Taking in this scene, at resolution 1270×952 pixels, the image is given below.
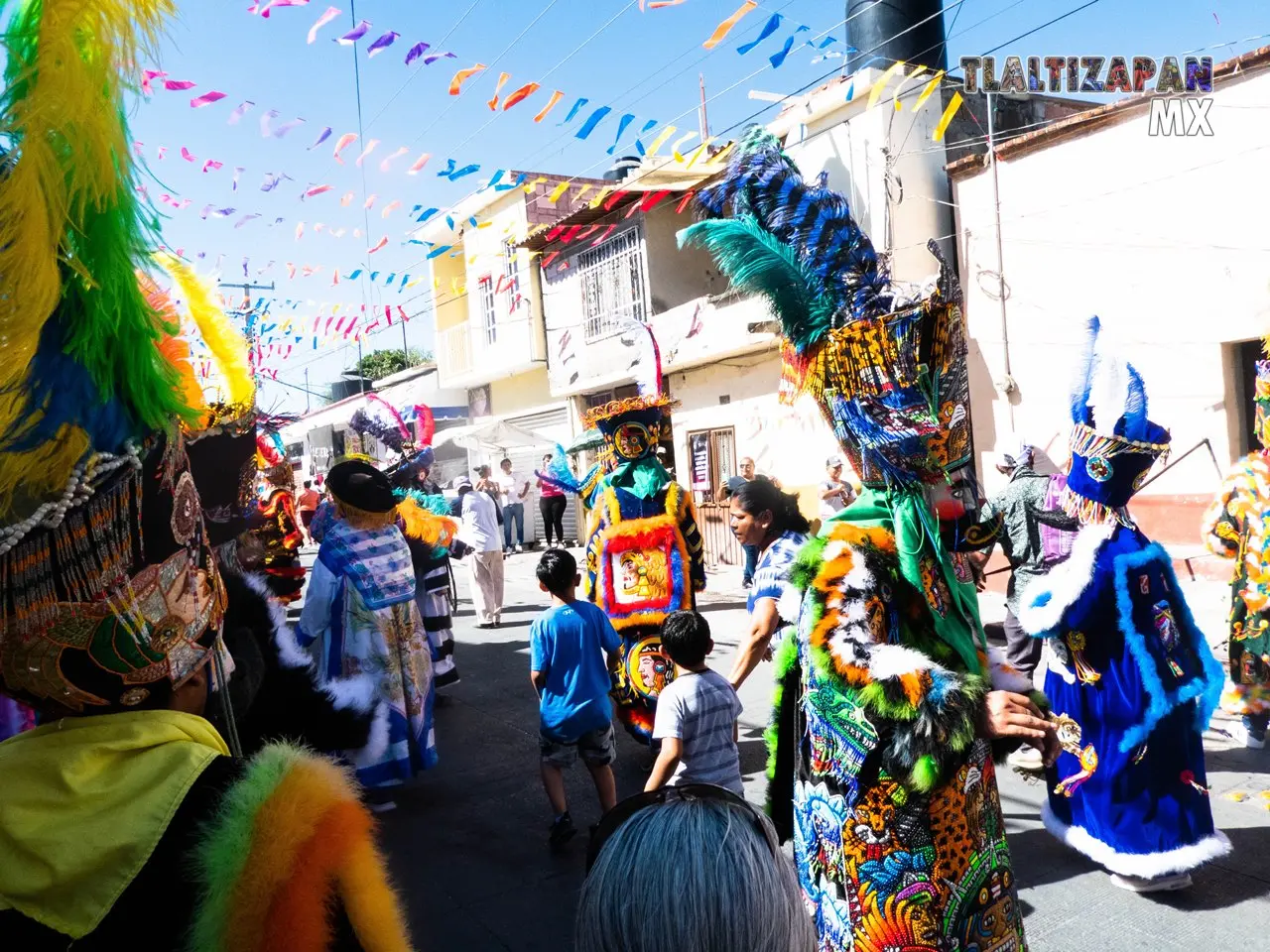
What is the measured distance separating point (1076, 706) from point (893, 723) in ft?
7.01

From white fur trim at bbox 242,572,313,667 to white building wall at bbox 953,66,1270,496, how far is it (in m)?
7.07

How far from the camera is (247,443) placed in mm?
2588

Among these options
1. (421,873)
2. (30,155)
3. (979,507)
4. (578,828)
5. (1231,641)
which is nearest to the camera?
(30,155)

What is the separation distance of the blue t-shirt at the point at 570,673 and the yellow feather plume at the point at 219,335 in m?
2.43

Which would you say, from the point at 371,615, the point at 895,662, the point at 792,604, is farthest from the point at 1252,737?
the point at 371,615

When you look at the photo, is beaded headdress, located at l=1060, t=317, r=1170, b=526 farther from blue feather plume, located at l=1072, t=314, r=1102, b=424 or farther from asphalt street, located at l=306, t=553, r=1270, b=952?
asphalt street, located at l=306, t=553, r=1270, b=952

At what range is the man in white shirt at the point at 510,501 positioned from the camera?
18219 millimetres

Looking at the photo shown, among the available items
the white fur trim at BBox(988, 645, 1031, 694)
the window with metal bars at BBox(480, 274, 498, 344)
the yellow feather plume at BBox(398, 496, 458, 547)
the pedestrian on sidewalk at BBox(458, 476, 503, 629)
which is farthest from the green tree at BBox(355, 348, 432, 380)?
the white fur trim at BBox(988, 645, 1031, 694)

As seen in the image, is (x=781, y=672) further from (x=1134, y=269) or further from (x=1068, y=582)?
(x=1134, y=269)

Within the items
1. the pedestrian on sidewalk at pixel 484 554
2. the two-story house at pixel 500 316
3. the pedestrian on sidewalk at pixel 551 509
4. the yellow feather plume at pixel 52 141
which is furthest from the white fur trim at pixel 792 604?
the two-story house at pixel 500 316

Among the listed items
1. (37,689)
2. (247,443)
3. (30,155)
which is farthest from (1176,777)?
(30,155)

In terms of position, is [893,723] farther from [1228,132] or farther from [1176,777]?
[1228,132]

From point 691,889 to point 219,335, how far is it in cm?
184

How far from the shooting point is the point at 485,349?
21734mm
